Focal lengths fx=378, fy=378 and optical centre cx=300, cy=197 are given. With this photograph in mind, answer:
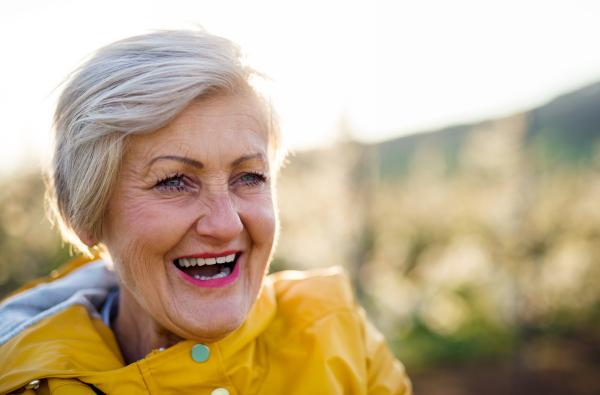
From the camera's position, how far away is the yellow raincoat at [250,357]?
4.72 feet

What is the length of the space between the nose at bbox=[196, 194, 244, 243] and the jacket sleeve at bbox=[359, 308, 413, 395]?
902 mm

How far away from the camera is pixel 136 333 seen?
1832 mm

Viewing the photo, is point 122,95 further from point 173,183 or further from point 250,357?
point 250,357

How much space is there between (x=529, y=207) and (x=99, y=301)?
5.75 m

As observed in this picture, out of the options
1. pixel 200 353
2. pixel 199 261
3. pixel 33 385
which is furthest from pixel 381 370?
pixel 33 385

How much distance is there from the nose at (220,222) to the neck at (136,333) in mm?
583

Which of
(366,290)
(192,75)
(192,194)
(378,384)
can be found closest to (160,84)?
(192,75)

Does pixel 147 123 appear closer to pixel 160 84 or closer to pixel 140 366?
pixel 160 84

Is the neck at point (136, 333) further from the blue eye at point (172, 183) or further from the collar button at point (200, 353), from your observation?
the blue eye at point (172, 183)

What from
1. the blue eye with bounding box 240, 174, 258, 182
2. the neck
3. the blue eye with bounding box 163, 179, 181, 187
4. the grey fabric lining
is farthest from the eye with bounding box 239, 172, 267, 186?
the grey fabric lining

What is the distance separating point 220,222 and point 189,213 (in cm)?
12

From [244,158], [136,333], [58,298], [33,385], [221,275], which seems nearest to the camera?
[33,385]

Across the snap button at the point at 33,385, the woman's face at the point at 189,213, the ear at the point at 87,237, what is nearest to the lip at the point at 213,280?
the woman's face at the point at 189,213

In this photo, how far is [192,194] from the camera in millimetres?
1471
